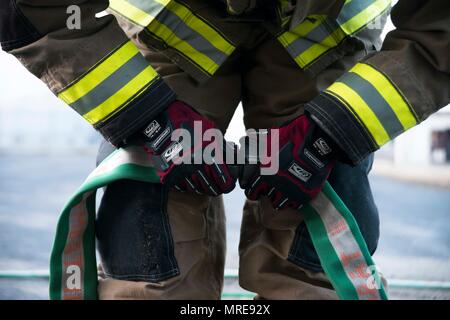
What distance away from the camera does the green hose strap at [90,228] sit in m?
1.26

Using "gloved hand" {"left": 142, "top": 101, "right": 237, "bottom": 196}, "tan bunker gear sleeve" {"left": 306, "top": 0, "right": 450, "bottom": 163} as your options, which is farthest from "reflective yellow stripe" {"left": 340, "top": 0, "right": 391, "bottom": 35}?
"gloved hand" {"left": 142, "top": 101, "right": 237, "bottom": 196}

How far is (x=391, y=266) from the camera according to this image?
2.46 m

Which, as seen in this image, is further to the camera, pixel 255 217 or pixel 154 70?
pixel 255 217

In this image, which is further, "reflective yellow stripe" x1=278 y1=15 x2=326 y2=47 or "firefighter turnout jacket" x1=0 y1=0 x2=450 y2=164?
"reflective yellow stripe" x1=278 y1=15 x2=326 y2=47

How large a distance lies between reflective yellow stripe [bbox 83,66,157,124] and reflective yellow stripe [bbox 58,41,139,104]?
0.11 feet

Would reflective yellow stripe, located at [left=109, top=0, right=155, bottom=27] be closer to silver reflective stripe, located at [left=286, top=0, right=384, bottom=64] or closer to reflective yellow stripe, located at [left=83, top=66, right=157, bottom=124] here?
reflective yellow stripe, located at [left=83, top=66, right=157, bottom=124]

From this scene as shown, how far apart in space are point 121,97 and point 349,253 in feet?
1.60

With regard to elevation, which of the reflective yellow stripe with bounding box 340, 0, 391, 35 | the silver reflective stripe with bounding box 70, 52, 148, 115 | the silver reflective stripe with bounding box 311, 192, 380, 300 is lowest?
the silver reflective stripe with bounding box 311, 192, 380, 300

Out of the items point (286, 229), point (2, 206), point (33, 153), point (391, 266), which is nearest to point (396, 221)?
point (391, 266)

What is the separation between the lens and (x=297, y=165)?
1229 millimetres

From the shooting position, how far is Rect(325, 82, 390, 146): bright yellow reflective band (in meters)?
1.20

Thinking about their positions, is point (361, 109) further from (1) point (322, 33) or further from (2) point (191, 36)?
(2) point (191, 36)

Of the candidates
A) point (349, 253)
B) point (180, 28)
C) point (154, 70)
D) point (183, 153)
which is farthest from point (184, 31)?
point (349, 253)
